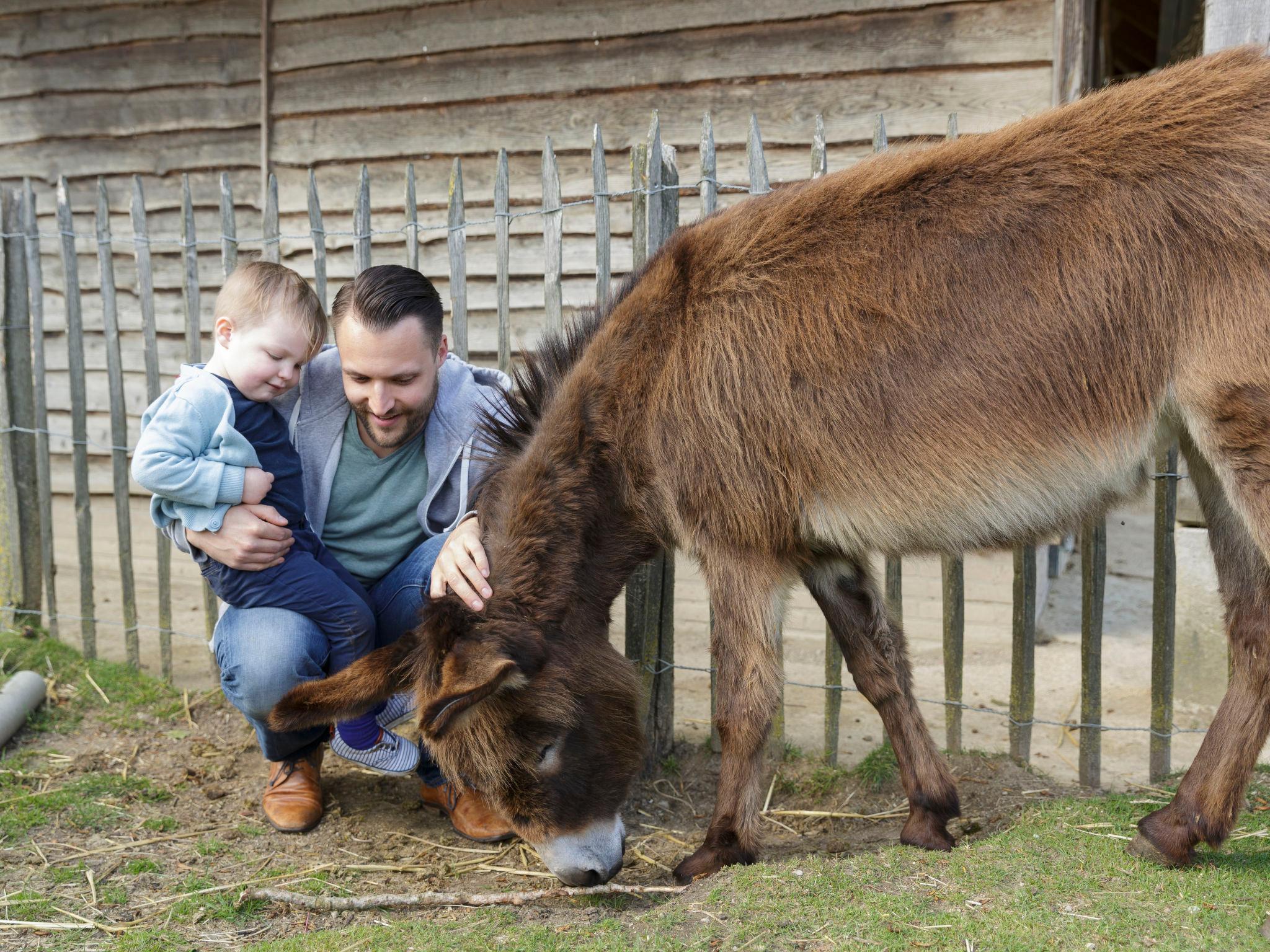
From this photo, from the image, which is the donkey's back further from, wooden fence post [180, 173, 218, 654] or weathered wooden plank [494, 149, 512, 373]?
wooden fence post [180, 173, 218, 654]

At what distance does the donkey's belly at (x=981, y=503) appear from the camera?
277cm

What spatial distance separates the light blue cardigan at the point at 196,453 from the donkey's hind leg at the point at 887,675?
1880mm

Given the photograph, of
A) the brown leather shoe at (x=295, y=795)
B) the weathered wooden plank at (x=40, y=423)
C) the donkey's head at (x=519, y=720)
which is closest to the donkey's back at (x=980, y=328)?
the donkey's head at (x=519, y=720)

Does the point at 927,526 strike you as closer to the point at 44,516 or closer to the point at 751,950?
the point at 751,950

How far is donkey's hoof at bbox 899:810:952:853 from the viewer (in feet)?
10.4

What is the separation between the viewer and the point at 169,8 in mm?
8289

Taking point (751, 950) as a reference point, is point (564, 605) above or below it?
above

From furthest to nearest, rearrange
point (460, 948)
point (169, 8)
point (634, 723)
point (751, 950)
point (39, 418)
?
point (169, 8) < point (39, 418) < point (634, 723) < point (460, 948) < point (751, 950)

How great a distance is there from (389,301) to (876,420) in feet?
5.06

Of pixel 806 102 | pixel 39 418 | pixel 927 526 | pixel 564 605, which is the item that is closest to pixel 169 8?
pixel 39 418

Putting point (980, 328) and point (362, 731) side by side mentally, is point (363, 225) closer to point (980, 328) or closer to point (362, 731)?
point (362, 731)

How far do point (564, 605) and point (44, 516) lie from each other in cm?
363

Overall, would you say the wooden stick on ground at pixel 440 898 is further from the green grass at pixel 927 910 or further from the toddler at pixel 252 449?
the toddler at pixel 252 449

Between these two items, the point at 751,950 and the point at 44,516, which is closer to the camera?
the point at 751,950
